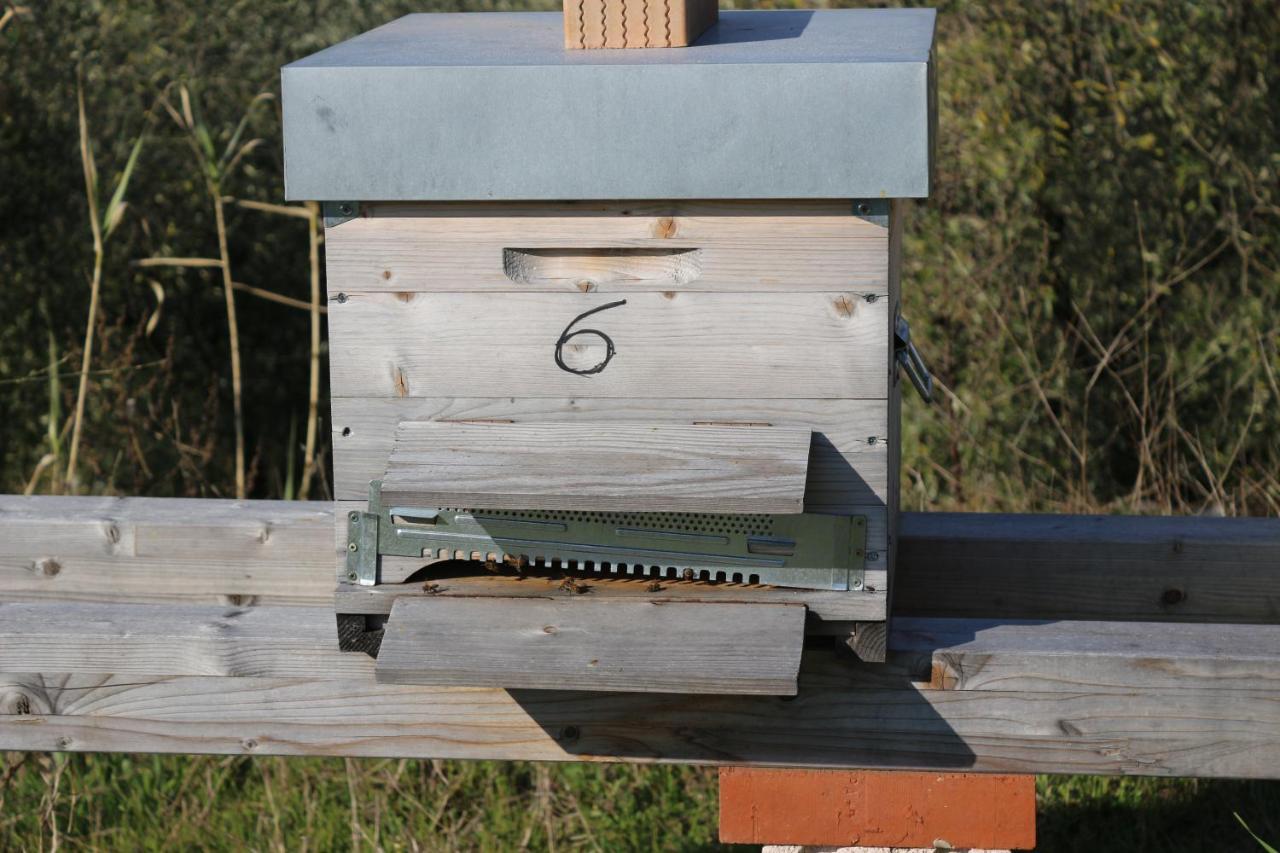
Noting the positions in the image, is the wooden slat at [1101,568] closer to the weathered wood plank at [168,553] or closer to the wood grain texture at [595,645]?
the wood grain texture at [595,645]

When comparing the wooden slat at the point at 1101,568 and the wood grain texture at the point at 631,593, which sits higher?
the wood grain texture at the point at 631,593

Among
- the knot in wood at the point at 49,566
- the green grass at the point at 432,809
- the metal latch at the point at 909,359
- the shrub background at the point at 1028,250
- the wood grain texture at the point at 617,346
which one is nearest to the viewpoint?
the wood grain texture at the point at 617,346

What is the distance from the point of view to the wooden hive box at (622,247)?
1.67m

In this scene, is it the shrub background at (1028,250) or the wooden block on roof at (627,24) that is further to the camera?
the shrub background at (1028,250)

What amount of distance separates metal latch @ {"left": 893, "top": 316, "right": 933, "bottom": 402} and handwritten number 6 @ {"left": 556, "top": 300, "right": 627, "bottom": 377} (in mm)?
466

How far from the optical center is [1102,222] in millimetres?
4742

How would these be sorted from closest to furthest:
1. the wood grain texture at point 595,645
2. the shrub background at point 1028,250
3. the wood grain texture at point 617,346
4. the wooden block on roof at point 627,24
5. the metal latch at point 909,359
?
the wood grain texture at point 595,645 < the wood grain texture at point 617,346 < the wooden block on roof at point 627,24 < the metal latch at point 909,359 < the shrub background at point 1028,250

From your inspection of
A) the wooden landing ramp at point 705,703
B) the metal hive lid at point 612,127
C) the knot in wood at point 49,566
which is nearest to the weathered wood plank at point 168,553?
the knot in wood at point 49,566

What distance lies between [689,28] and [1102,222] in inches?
124

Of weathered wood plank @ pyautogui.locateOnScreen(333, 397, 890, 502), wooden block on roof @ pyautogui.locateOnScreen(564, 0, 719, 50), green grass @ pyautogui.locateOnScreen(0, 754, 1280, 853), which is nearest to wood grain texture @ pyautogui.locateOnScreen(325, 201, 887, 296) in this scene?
weathered wood plank @ pyautogui.locateOnScreen(333, 397, 890, 502)

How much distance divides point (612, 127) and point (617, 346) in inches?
10.6

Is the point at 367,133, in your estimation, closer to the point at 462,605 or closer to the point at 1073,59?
the point at 462,605

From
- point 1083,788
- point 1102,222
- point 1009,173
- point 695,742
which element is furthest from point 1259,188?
point 695,742

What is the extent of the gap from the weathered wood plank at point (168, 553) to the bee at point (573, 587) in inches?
24.7
